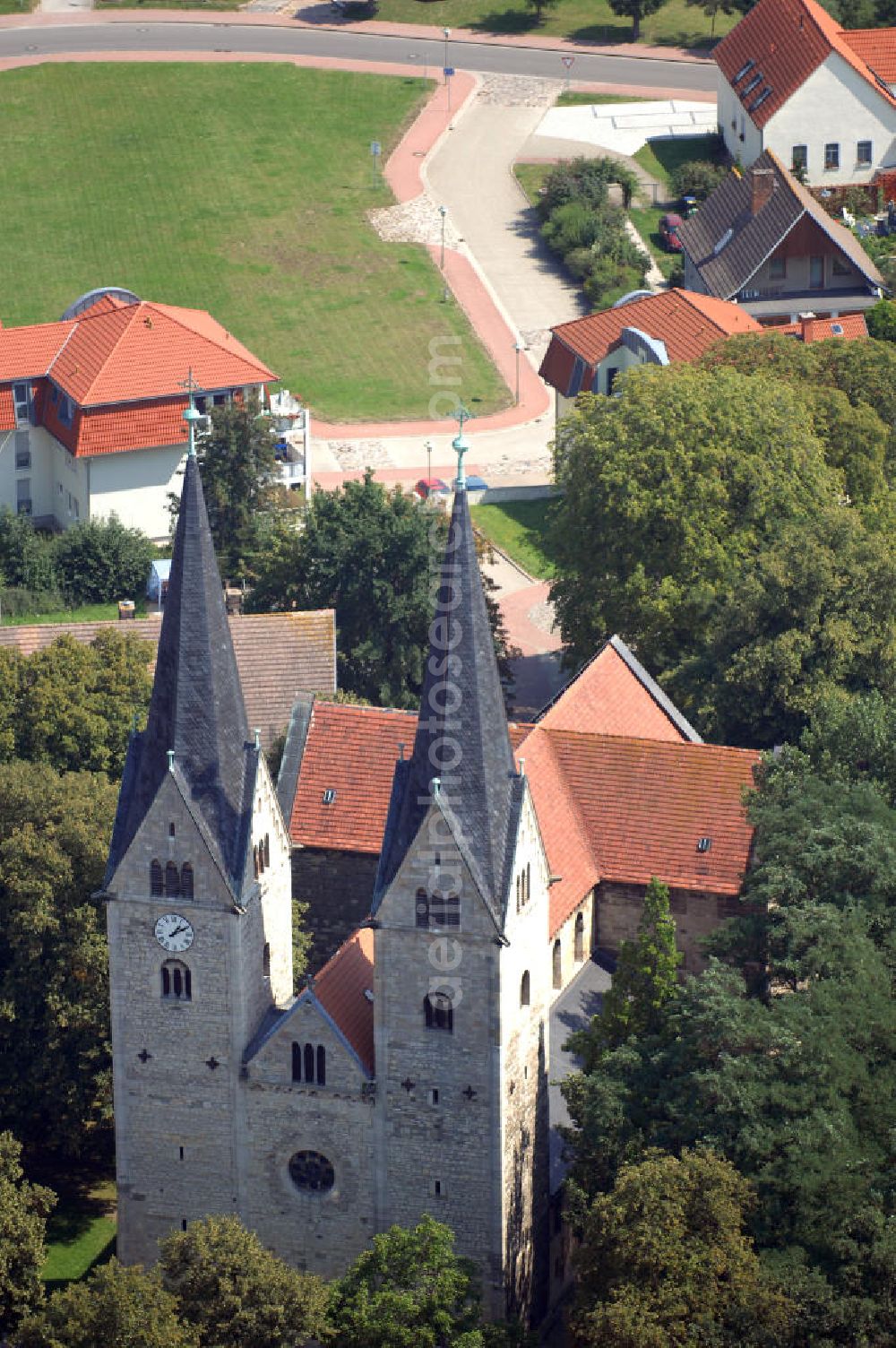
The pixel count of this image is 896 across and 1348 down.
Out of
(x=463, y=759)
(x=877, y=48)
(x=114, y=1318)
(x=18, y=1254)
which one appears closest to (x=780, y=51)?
(x=877, y=48)

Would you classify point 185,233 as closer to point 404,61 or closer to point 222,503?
Answer: point 404,61

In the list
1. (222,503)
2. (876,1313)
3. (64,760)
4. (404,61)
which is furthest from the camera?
(404,61)

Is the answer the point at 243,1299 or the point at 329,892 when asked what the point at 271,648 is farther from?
the point at 243,1299

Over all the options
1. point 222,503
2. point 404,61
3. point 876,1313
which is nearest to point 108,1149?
point 876,1313

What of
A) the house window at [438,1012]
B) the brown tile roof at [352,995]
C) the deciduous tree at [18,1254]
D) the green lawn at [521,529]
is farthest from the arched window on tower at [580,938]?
the green lawn at [521,529]

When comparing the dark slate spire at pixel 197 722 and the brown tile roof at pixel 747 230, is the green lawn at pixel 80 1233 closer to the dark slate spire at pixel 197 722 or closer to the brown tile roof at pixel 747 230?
the dark slate spire at pixel 197 722

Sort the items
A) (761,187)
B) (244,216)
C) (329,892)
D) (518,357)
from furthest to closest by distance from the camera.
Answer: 1. (244,216)
2. (518,357)
3. (761,187)
4. (329,892)

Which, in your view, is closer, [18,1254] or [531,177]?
[18,1254]

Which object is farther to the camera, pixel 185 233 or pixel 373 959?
pixel 185 233
